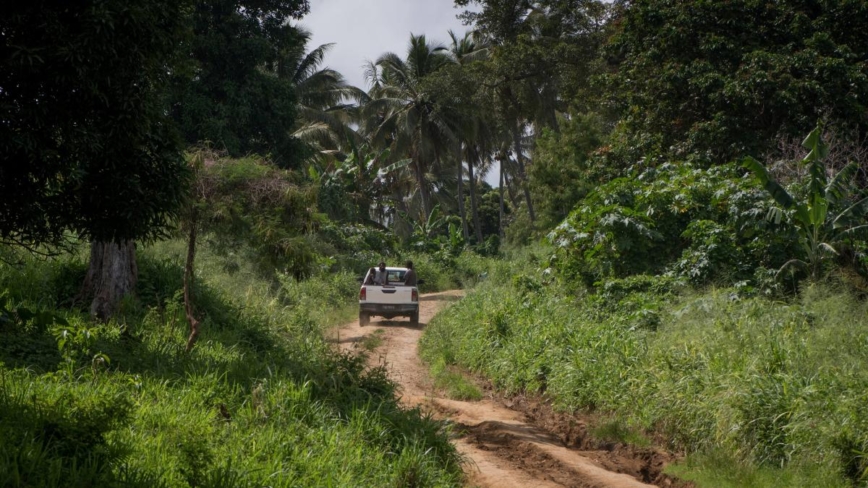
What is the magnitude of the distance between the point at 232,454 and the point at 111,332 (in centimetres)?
507

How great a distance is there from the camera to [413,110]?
40188 mm

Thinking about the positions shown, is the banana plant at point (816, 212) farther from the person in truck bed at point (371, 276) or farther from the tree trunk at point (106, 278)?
the tree trunk at point (106, 278)

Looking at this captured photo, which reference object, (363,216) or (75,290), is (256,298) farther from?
(363,216)

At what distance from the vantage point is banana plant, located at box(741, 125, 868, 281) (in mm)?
12750

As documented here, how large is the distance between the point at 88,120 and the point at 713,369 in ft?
24.6

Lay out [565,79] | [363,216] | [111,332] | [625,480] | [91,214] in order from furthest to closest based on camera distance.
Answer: [363,216]
[565,79]
[111,332]
[625,480]
[91,214]

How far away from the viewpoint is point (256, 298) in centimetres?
1630

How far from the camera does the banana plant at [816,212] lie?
1275 cm

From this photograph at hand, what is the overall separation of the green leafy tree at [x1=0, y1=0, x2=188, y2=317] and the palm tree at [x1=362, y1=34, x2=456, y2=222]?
32035mm

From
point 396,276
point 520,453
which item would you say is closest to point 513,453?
point 520,453

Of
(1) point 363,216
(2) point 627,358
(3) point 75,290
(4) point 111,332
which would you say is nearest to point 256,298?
(3) point 75,290

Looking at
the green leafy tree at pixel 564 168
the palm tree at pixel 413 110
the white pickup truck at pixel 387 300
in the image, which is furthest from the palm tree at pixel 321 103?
the white pickup truck at pixel 387 300

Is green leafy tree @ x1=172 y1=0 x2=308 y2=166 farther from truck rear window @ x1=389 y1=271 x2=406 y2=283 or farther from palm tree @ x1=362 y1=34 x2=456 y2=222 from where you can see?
palm tree @ x1=362 y1=34 x2=456 y2=222

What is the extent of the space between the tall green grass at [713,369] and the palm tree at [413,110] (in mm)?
25391
